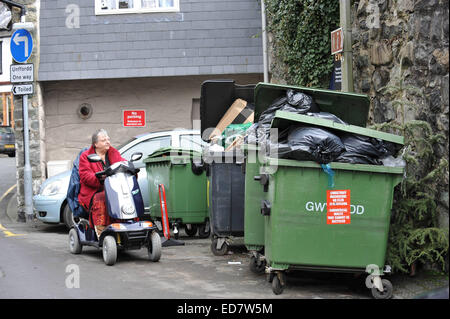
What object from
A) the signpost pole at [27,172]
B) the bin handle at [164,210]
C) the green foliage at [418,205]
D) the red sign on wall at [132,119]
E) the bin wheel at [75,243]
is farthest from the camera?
the red sign on wall at [132,119]

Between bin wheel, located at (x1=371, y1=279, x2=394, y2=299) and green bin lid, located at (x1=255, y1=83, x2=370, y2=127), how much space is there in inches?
75.8

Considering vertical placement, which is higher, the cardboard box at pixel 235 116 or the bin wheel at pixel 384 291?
the cardboard box at pixel 235 116

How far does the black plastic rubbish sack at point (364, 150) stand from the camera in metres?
5.92

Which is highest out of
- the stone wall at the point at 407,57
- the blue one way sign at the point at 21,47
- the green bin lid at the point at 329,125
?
the blue one way sign at the point at 21,47

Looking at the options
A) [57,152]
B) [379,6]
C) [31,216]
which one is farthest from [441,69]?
[57,152]

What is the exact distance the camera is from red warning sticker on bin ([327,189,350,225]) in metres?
5.83

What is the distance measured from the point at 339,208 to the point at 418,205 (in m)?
0.89

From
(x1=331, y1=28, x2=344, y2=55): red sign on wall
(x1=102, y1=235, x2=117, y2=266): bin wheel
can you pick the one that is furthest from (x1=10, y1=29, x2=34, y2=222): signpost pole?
(x1=331, y1=28, x2=344, y2=55): red sign on wall

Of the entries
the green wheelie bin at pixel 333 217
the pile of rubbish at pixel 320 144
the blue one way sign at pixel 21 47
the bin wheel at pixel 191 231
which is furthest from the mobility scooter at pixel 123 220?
the blue one way sign at pixel 21 47

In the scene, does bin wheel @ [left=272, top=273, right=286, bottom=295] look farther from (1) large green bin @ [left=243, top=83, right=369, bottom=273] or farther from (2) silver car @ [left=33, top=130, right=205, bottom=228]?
(2) silver car @ [left=33, top=130, right=205, bottom=228]

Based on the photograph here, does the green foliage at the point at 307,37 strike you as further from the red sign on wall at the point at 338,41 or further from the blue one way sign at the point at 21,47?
the blue one way sign at the point at 21,47

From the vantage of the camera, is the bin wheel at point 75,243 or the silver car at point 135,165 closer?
the bin wheel at point 75,243

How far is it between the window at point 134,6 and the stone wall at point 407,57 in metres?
6.49

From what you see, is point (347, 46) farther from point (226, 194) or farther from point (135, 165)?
point (135, 165)
